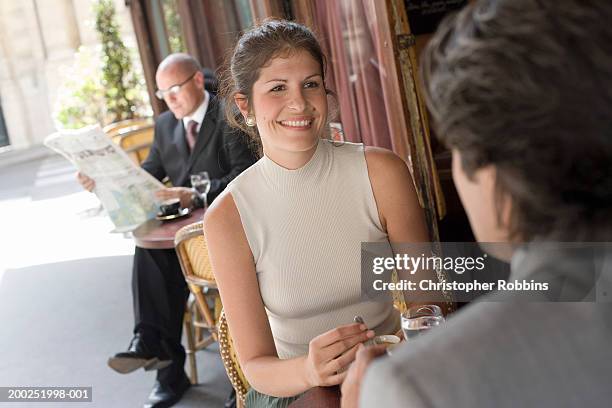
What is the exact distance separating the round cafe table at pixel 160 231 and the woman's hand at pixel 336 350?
2.00 metres

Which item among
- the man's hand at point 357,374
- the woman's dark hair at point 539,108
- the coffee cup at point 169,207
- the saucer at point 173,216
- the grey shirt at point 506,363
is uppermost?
the woman's dark hair at point 539,108

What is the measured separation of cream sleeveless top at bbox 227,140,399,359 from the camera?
6.97 feet

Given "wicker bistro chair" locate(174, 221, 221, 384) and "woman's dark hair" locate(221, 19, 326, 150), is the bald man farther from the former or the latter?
"woman's dark hair" locate(221, 19, 326, 150)

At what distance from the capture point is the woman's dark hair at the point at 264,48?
2.27m

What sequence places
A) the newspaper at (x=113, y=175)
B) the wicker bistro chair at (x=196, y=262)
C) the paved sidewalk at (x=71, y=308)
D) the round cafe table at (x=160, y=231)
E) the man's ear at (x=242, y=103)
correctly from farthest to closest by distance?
the paved sidewalk at (x=71, y=308) → the newspaper at (x=113, y=175) → the round cafe table at (x=160, y=231) → the wicker bistro chair at (x=196, y=262) → the man's ear at (x=242, y=103)

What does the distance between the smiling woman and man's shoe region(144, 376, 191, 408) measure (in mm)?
2010

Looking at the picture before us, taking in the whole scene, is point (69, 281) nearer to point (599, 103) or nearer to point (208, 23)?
point (208, 23)

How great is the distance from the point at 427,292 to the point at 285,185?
472mm

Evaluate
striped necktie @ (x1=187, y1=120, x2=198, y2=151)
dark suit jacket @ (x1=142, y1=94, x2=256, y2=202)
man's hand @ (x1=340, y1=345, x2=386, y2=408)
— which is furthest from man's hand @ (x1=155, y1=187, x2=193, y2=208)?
man's hand @ (x1=340, y1=345, x2=386, y2=408)

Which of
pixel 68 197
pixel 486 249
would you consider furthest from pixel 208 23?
pixel 486 249

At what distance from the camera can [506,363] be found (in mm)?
729

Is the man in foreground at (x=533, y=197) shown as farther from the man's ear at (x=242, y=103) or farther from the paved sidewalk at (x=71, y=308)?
the paved sidewalk at (x=71, y=308)

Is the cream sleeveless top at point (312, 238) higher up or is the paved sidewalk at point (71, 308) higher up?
the cream sleeveless top at point (312, 238)

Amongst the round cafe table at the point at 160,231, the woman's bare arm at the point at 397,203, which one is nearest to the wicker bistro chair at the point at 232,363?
the woman's bare arm at the point at 397,203
